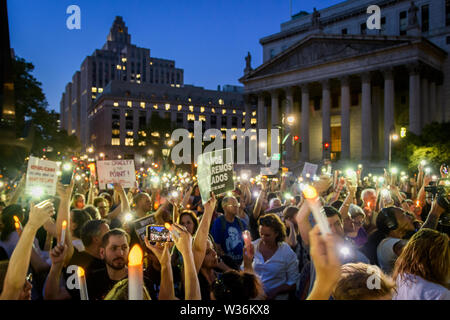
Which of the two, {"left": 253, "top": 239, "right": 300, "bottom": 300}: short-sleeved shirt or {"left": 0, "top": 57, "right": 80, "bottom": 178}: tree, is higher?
{"left": 0, "top": 57, "right": 80, "bottom": 178}: tree

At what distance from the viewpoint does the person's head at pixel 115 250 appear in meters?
3.77

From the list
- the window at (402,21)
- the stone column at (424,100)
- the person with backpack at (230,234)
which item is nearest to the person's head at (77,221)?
the person with backpack at (230,234)

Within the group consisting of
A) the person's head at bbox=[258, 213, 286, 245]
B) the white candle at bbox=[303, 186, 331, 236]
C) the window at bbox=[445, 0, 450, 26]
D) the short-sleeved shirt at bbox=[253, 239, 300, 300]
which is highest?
the window at bbox=[445, 0, 450, 26]

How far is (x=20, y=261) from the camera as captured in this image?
2447mm

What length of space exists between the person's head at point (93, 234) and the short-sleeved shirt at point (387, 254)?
11.3 ft

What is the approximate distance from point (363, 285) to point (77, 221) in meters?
4.22

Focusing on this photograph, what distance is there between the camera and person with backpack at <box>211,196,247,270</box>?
610 cm

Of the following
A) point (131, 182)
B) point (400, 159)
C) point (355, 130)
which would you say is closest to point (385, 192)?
point (131, 182)

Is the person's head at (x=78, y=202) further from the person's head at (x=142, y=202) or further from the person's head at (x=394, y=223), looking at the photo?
the person's head at (x=394, y=223)

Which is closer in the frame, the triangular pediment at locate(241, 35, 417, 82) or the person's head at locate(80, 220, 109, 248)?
the person's head at locate(80, 220, 109, 248)

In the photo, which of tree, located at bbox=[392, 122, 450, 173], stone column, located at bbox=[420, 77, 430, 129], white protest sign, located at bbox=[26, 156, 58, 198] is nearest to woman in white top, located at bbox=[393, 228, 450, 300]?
white protest sign, located at bbox=[26, 156, 58, 198]

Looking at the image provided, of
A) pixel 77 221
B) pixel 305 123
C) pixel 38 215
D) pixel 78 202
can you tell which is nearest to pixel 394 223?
pixel 38 215

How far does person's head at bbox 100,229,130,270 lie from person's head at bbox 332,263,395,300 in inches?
87.3

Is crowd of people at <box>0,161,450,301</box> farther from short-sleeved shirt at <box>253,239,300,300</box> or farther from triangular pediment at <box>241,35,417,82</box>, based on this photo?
triangular pediment at <box>241,35,417,82</box>
